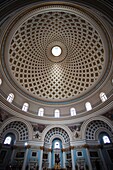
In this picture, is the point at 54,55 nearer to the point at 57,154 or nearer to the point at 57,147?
the point at 57,147

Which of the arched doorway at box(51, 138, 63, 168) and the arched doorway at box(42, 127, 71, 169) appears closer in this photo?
the arched doorway at box(51, 138, 63, 168)

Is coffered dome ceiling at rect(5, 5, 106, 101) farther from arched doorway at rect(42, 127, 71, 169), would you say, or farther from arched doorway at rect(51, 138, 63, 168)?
arched doorway at rect(51, 138, 63, 168)

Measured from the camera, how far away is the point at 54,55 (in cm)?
2684

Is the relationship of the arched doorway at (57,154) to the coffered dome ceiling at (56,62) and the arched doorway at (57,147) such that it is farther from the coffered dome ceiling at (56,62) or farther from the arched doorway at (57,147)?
the coffered dome ceiling at (56,62)

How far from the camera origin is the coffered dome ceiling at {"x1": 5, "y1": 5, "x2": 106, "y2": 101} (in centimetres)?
2019

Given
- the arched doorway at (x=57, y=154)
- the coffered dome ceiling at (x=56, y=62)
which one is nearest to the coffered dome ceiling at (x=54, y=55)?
the coffered dome ceiling at (x=56, y=62)

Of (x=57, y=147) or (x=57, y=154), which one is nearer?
(x=57, y=154)

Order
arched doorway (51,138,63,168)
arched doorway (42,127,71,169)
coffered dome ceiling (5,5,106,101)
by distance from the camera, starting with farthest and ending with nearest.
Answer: coffered dome ceiling (5,5,106,101)
arched doorway (42,127,71,169)
arched doorway (51,138,63,168)

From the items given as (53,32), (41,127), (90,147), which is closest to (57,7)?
(53,32)

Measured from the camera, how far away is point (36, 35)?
2286 cm

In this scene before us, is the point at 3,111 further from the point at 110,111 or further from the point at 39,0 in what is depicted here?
the point at 110,111

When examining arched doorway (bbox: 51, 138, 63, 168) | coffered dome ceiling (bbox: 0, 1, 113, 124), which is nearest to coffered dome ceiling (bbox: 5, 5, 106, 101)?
→ coffered dome ceiling (bbox: 0, 1, 113, 124)

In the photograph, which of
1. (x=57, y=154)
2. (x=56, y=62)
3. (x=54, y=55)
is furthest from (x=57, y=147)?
(x=54, y=55)

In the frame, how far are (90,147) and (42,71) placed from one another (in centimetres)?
1948
